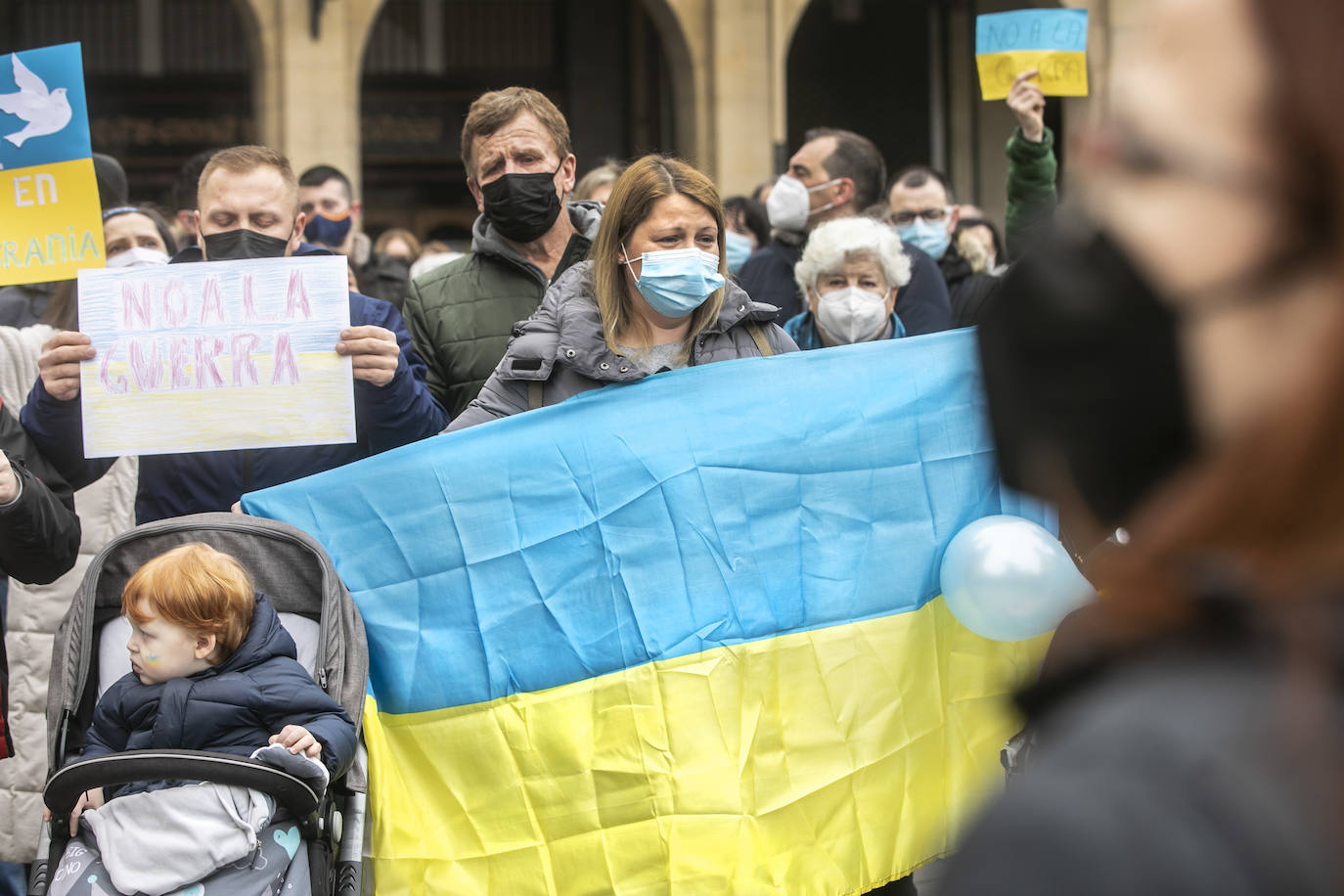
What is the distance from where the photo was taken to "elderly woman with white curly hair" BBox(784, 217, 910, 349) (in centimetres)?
475

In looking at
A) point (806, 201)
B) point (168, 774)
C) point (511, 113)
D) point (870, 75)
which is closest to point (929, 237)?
point (806, 201)

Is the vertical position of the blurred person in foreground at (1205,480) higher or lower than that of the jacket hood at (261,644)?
higher

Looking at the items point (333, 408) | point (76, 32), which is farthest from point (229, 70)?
point (333, 408)

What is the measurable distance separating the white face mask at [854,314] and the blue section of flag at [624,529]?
36.6 inches

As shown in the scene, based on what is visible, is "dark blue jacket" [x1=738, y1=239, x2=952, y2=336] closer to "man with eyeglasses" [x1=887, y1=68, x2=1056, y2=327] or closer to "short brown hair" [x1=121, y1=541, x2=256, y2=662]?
"man with eyeglasses" [x1=887, y1=68, x2=1056, y2=327]

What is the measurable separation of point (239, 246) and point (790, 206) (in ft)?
8.02

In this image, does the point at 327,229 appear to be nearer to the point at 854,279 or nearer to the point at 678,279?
the point at 854,279

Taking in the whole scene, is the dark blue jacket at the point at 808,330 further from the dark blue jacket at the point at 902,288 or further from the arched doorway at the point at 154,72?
the arched doorway at the point at 154,72

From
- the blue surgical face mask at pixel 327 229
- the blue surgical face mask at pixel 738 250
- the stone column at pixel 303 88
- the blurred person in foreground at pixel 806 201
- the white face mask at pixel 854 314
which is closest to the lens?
the white face mask at pixel 854 314

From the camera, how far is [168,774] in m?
3.05

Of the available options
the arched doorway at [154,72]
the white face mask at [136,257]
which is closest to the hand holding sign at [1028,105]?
the white face mask at [136,257]

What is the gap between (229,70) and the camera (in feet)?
51.7

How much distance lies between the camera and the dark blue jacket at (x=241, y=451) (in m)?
3.86

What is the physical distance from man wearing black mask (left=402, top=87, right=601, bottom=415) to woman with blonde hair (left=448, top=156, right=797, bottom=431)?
528 mm
